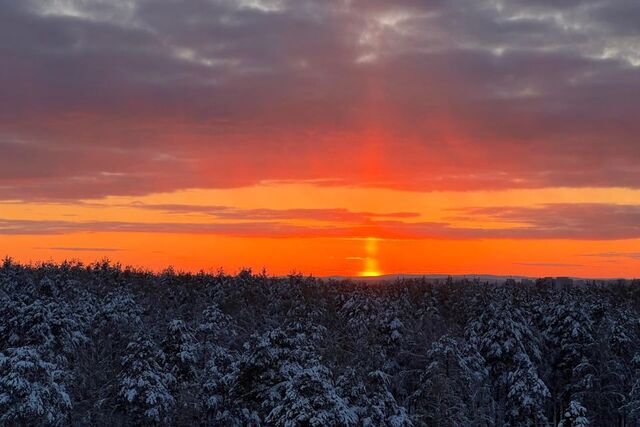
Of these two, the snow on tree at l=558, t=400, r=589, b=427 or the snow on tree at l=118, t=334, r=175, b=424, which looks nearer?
the snow on tree at l=118, t=334, r=175, b=424

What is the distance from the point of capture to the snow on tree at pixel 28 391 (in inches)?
1364

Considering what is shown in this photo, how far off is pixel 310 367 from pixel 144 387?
14.4 m

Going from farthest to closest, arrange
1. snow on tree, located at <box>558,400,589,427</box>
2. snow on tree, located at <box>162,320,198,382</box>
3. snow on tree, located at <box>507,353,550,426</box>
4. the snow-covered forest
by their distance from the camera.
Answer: snow on tree, located at <box>507,353,550,426</box> → snow on tree, located at <box>162,320,198,382</box> → snow on tree, located at <box>558,400,589,427</box> → the snow-covered forest

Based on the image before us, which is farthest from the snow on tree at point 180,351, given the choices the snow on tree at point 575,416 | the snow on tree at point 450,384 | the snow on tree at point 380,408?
the snow on tree at point 575,416

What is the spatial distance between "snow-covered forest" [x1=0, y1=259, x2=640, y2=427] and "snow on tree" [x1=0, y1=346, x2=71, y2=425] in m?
Result: 0.07

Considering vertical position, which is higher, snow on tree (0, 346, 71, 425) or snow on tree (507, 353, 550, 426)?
snow on tree (0, 346, 71, 425)

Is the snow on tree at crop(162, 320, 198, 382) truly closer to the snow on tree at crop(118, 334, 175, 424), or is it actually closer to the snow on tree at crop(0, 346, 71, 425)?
the snow on tree at crop(118, 334, 175, 424)

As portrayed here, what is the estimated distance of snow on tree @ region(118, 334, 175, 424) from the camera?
130 ft

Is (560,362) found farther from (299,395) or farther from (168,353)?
(299,395)

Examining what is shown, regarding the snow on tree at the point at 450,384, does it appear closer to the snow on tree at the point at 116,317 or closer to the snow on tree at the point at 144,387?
the snow on tree at the point at 144,387

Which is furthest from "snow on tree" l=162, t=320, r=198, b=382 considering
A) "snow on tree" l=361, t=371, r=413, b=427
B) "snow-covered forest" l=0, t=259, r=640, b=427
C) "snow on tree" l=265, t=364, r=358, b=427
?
"snow on tree" l=265, t=364, r=358, b=427

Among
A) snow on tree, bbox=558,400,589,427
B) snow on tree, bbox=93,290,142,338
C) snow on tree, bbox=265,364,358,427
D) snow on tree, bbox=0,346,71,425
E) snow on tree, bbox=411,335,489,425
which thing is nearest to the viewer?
snow on tree, bbox=265,364,358,427

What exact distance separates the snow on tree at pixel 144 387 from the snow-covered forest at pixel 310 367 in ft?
0.28

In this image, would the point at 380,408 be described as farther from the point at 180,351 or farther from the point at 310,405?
the point at 180,351
